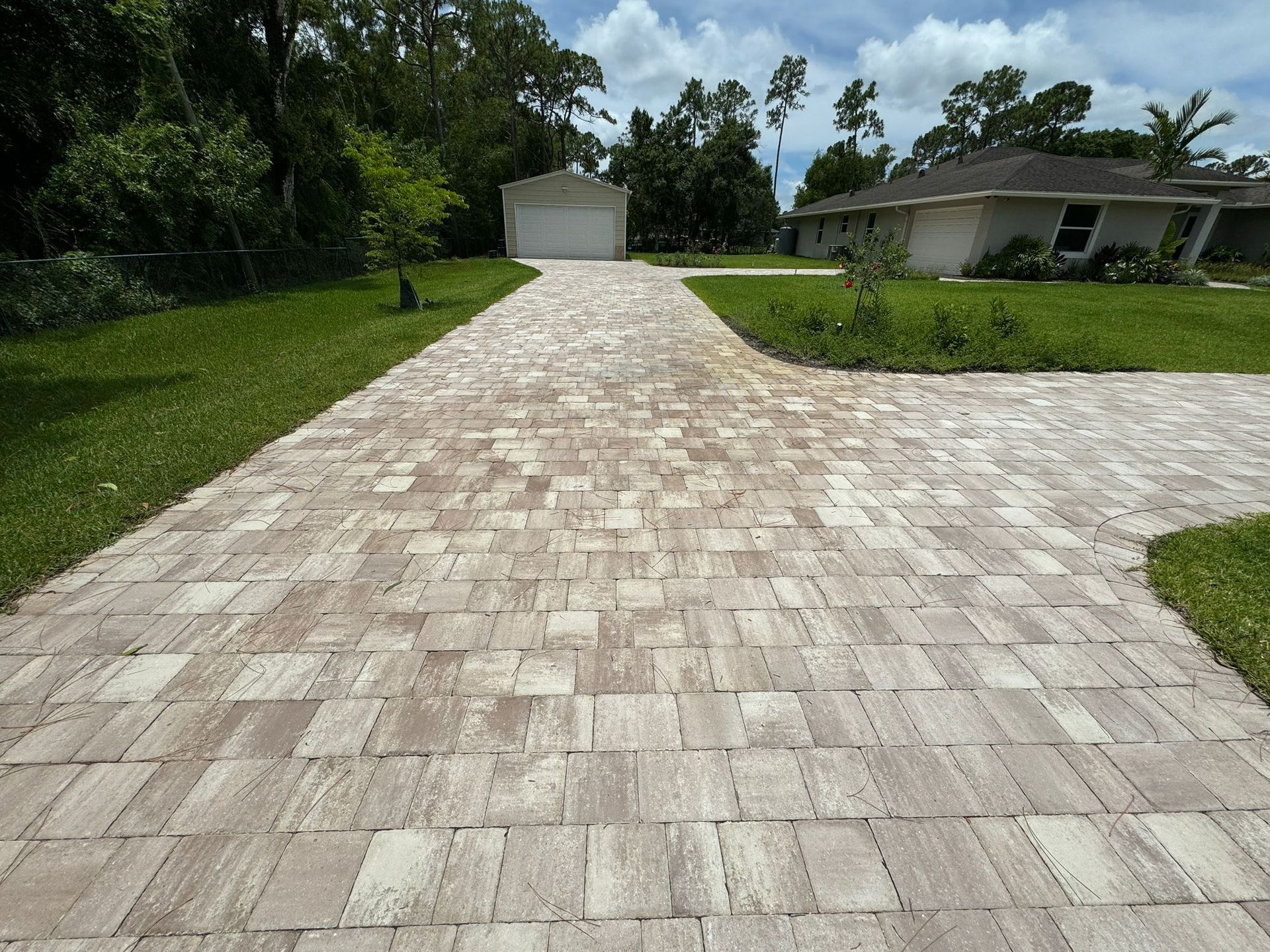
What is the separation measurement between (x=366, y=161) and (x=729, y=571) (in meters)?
11.2

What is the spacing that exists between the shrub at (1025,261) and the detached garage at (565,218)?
1598cm

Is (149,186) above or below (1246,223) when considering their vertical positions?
below

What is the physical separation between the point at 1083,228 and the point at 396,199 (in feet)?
69.3

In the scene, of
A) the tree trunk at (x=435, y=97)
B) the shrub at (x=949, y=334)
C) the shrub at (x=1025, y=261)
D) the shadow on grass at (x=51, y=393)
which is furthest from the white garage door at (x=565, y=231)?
the shadow on grass at (x=51, y=393)

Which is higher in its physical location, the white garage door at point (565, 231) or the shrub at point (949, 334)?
the white garage door at point (565, 231)

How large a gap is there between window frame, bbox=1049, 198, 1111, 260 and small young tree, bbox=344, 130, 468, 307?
62.1ft

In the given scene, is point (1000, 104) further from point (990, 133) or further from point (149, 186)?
point (149, 186)

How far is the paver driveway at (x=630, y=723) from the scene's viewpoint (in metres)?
1.47

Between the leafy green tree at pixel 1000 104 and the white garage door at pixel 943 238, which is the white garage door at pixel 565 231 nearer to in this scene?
the white garage door at pixel 943 238

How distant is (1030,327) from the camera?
9672mm

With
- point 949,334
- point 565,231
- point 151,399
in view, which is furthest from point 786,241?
point 151,399

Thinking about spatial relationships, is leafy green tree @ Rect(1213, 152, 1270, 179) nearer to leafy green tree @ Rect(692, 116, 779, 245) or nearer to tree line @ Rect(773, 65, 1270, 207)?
tree line @ Rect(773, 65, 1270, 207)

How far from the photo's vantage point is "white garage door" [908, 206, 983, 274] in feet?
59.0

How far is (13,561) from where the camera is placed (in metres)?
2.79
